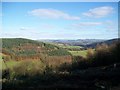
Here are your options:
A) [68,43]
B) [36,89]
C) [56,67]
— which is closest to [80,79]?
[36,89]

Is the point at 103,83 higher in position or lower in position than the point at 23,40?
lower

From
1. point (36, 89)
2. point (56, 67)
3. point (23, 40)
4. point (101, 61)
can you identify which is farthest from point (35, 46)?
point (36, 89)

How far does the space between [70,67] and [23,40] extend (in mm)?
8475

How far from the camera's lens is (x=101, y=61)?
68.4ft

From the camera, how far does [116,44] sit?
63.3 feet

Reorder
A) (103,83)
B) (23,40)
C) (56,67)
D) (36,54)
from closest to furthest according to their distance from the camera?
(103,83) < (56,67) < (36,54) < (23,40)

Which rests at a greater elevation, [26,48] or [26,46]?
[26,46]

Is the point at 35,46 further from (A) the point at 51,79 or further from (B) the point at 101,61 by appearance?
(A) the point at 51,79

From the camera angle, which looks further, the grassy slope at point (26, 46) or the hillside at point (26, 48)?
the grassy slope at point (26, 46)

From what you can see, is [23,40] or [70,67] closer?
[70,67]

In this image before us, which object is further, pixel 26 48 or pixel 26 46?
pixel 26 46

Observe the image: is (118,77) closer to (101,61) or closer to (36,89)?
(36,89)

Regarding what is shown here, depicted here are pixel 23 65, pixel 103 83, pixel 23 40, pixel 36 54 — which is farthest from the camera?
pixel 23 40

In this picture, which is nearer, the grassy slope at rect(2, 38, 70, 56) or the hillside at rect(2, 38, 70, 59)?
the hillside at rect(2, 38, 70, 59)
